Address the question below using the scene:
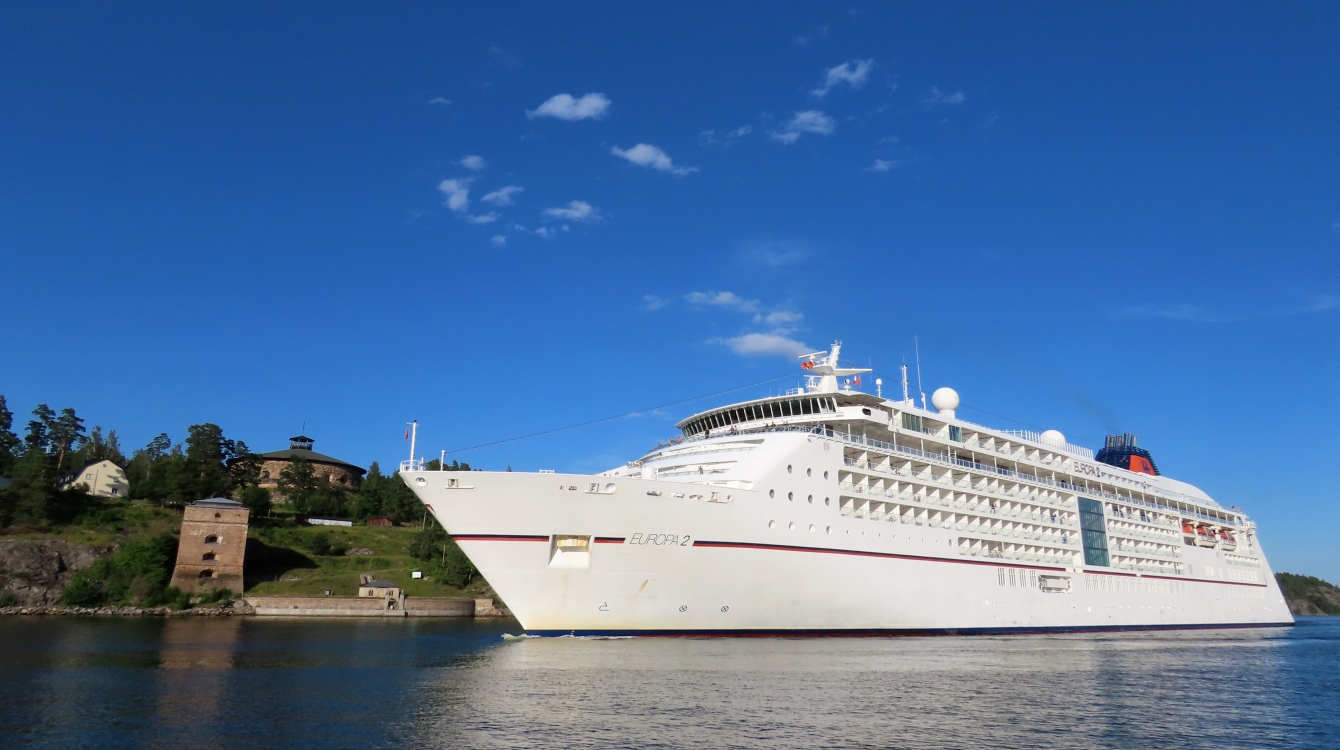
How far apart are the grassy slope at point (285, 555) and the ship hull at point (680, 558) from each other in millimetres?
38307

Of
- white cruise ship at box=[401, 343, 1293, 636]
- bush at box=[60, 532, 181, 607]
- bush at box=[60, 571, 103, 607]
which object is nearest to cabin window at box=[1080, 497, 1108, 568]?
white cruise ship at box=[401, 343, 1293, 636]

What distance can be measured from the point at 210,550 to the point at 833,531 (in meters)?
46.1

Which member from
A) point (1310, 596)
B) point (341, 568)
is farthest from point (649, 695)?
point (1310, 596)

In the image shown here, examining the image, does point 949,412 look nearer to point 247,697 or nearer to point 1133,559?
point 1133,559

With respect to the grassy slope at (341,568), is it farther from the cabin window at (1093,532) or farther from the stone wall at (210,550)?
the cabin window at (1093,532)

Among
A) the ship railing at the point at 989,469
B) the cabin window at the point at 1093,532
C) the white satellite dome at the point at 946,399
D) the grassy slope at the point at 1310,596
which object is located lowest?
the grassy slope at the point at 1310,596

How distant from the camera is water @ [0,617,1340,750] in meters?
15.0

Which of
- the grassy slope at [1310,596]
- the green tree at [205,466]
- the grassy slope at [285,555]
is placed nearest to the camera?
the grassy slope at [285,555]

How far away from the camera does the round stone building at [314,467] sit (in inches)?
4067

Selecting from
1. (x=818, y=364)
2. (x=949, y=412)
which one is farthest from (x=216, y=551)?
(x=949, y=412)

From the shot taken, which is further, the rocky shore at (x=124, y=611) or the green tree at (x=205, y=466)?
the green tree at (x=205, y=466)

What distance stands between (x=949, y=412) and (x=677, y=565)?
21.9m

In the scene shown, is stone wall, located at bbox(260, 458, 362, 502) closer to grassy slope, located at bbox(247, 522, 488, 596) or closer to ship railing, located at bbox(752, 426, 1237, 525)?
grassy slope, located at bbox(247, 522, 488, 596)

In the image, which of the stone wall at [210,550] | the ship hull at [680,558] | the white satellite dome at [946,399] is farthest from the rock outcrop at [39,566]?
the white satellite dome at [946,399]
